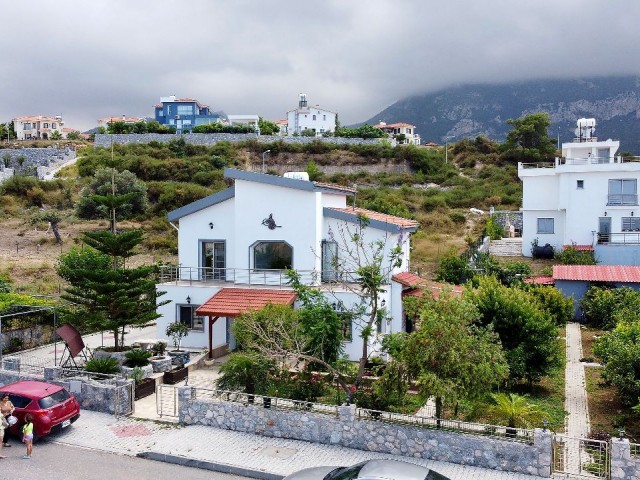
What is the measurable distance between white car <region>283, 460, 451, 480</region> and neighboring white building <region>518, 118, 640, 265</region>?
92.8 feet

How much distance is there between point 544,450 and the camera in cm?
1099

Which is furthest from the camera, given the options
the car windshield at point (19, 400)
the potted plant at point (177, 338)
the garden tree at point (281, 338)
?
the potted plant at point (177, 338)

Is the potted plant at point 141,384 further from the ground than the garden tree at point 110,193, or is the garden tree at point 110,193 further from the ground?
the garden tree at point 110,193

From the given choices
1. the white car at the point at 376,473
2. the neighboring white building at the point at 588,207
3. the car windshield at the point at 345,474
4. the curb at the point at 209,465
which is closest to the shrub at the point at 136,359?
the curb at the point at 209,465

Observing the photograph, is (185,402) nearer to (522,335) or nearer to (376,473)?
(376,473)

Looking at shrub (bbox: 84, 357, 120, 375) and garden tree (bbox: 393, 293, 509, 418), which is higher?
garden tree (bbox: 393, 293, 509, 418)

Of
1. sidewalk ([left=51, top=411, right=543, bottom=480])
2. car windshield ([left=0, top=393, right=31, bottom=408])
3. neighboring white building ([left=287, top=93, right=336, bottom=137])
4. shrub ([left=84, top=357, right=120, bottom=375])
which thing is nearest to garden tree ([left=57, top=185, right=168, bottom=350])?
shrub ([left=84, top=357, right=120, bottom=375])

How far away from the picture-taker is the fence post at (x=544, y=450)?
1097 centimetres

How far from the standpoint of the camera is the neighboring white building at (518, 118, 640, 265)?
35219 millimetres

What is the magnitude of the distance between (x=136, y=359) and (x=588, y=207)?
2985 centimetres

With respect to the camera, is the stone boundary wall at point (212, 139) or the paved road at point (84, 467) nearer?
the paved road at point (84, 467)

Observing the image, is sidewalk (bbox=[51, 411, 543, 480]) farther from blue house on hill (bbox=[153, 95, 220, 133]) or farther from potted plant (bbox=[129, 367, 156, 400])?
blue house on hill (bbox=[153, 95, 220, 133])

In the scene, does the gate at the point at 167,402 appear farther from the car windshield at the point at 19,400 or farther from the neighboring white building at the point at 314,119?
the neighboring white building at the point at 314,119

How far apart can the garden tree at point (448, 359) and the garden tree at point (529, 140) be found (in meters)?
63.3
